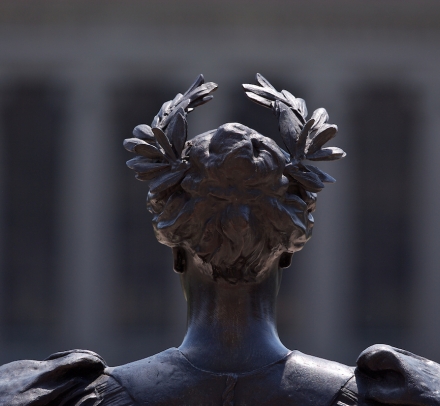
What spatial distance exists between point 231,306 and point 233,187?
0.60 ft

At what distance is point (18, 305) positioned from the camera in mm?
→ 17000

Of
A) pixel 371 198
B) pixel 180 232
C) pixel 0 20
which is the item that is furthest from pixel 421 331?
pixel 180 232

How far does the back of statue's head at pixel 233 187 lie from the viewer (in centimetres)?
197

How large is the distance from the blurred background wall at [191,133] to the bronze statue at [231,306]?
1473 centimetres

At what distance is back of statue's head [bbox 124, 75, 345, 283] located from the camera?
6.46ft

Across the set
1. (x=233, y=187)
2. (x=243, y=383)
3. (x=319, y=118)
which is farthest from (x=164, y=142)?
(x=243, y=383)

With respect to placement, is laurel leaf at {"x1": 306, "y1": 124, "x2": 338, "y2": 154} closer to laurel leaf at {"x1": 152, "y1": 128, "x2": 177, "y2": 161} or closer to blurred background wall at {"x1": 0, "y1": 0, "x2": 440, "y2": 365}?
laurel leaf at {"x1": 152, "y1": 128, "x2": 177, "y2": 161}

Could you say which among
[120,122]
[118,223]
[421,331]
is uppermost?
[120,122]

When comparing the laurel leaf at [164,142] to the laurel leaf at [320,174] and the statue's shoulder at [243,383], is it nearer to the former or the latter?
the laurel leaf at [320,174]

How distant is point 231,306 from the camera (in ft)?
6.70

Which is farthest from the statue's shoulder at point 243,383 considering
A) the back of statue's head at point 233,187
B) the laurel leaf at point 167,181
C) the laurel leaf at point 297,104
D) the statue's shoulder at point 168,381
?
the laurel leaf at point 297,104

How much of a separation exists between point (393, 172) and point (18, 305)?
15.7 ft

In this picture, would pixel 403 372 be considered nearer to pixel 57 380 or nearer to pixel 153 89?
pixel 57 380

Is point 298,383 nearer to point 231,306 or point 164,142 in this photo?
point 231,306
